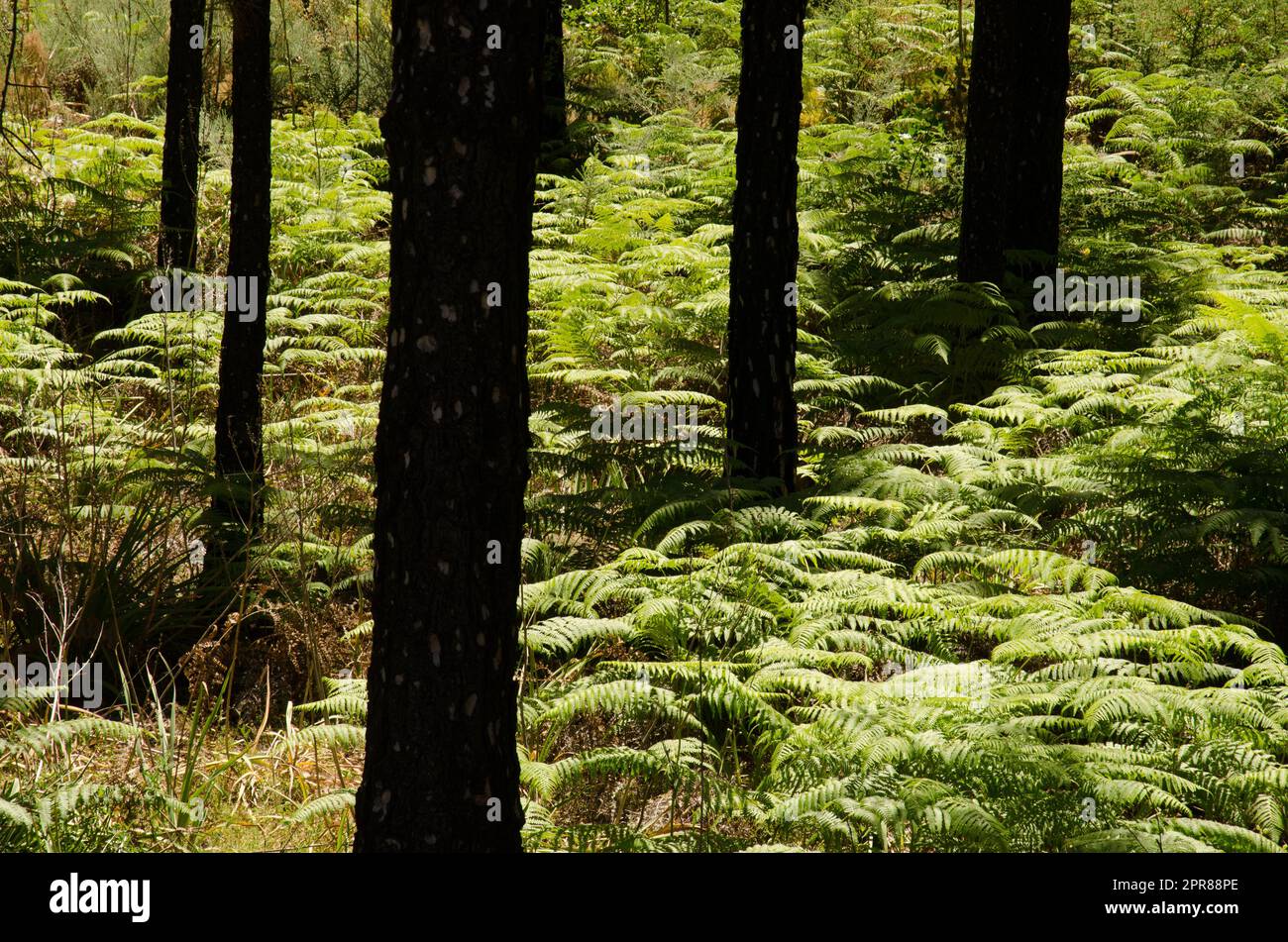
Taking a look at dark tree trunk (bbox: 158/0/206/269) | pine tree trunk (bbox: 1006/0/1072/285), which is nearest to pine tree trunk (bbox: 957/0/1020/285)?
pine tree trunk (bbox: 1006/0/1072/285)

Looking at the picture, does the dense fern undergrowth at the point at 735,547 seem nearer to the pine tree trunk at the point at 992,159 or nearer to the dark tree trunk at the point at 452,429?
the pine tree trunk at the point at 992,159

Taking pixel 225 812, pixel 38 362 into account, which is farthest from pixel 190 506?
pixel 38 362

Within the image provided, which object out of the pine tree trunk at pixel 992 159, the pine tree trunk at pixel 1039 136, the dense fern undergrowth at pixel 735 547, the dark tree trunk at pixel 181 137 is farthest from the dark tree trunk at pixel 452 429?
the pine tree trunk at pixel 1039 136

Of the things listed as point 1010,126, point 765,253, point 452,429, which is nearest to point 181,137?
point 765,253

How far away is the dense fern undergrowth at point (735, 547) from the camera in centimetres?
362

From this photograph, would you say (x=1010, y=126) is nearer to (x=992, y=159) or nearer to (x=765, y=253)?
(x=992, y=159)

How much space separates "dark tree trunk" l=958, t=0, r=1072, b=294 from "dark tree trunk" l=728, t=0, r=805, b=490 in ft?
8.87

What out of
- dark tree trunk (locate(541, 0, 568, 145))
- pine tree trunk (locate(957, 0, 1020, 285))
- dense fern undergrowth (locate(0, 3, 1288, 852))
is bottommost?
dense fern undergrowth (locate(0, 3, 1288, 852))

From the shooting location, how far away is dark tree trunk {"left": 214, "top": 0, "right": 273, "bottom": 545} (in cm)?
552

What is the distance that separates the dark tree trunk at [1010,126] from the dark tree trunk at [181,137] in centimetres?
584

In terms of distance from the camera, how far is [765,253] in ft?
20.1

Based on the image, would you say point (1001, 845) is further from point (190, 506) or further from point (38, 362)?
point (38, 362)

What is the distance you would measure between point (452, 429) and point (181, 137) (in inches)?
301

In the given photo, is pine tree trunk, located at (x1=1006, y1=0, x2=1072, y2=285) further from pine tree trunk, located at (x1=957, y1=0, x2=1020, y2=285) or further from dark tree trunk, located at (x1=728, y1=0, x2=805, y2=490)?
dark tree trunk, located at (x1=728, y1=0, x2=805, y2=490)
